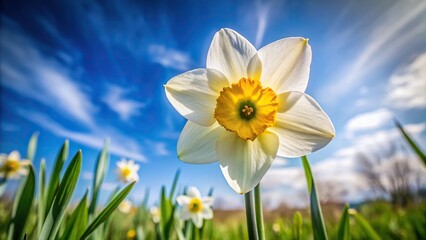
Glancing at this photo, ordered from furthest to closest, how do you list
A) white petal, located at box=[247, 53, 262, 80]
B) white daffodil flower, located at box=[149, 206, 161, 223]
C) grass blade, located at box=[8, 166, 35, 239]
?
white daffodil flower, located at box=[149, 206, 161, 223]
grass blade, located at box=[8, 166, 35, 239]
white petal, located at box=[247, 53, 262, 80]

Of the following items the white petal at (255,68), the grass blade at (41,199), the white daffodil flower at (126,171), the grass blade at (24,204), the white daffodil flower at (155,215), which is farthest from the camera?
the white daffodil flower at (126,171)

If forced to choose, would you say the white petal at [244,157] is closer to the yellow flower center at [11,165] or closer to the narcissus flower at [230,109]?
the narcissus flower at [230,109]

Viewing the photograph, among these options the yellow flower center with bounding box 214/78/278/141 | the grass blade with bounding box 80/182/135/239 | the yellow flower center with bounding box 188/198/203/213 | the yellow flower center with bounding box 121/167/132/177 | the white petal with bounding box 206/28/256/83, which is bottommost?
the grass blade with bounding box 80/182/135/239

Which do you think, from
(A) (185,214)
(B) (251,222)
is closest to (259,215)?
(B) (251,222)

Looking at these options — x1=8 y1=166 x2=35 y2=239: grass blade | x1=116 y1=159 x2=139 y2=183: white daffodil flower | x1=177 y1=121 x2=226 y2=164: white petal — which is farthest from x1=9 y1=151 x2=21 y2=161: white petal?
x1=177 y1=121 x2=226 y2=164: white petal

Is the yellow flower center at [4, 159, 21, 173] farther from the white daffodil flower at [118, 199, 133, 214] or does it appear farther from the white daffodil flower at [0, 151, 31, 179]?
the white daffodil flower at [118, 199, 133, 214]

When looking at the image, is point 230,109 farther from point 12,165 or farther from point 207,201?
point 12,165

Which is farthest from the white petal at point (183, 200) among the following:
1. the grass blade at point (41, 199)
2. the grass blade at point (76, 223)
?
the grass blade at point (76, 223)
